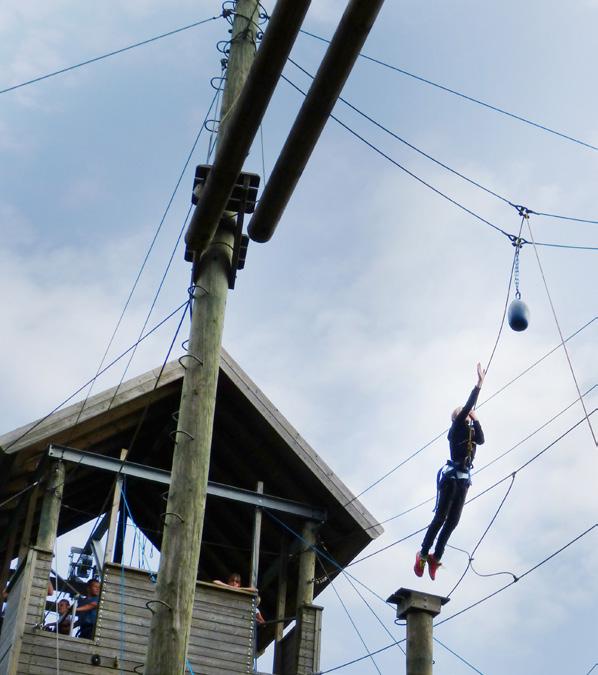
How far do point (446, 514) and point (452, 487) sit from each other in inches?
10.4

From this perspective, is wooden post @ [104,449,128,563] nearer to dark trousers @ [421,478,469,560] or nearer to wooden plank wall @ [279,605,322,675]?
wooden plank wall @ [279,605,322,675]

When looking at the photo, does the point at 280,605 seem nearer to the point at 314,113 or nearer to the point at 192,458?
the point at 192,458

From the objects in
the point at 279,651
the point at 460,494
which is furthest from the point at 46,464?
the point at 460,494

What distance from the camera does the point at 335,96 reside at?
7.75 m

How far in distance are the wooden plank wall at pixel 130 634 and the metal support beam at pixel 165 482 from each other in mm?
1273

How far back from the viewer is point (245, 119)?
7961mm

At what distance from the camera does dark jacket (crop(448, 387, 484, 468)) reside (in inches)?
442

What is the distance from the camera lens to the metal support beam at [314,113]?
733 centimetres

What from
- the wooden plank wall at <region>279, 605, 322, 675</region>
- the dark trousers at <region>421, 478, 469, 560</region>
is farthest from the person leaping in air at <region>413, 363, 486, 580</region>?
the wooden plank wall at <region>279, 605, 322, 675</region>

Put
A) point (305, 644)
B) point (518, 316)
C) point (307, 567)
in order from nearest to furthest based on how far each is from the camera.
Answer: point (518, 316)
point (305, 644)
point (307, 567)

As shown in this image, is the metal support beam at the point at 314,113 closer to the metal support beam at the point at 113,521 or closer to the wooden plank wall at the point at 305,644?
the metal support beam at the point at 113,521

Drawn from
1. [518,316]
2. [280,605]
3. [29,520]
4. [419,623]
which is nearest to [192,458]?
[419,623]

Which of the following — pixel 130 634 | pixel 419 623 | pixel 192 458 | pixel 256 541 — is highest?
pixel 256 541

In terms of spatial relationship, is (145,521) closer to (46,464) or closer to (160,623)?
(46,464)
